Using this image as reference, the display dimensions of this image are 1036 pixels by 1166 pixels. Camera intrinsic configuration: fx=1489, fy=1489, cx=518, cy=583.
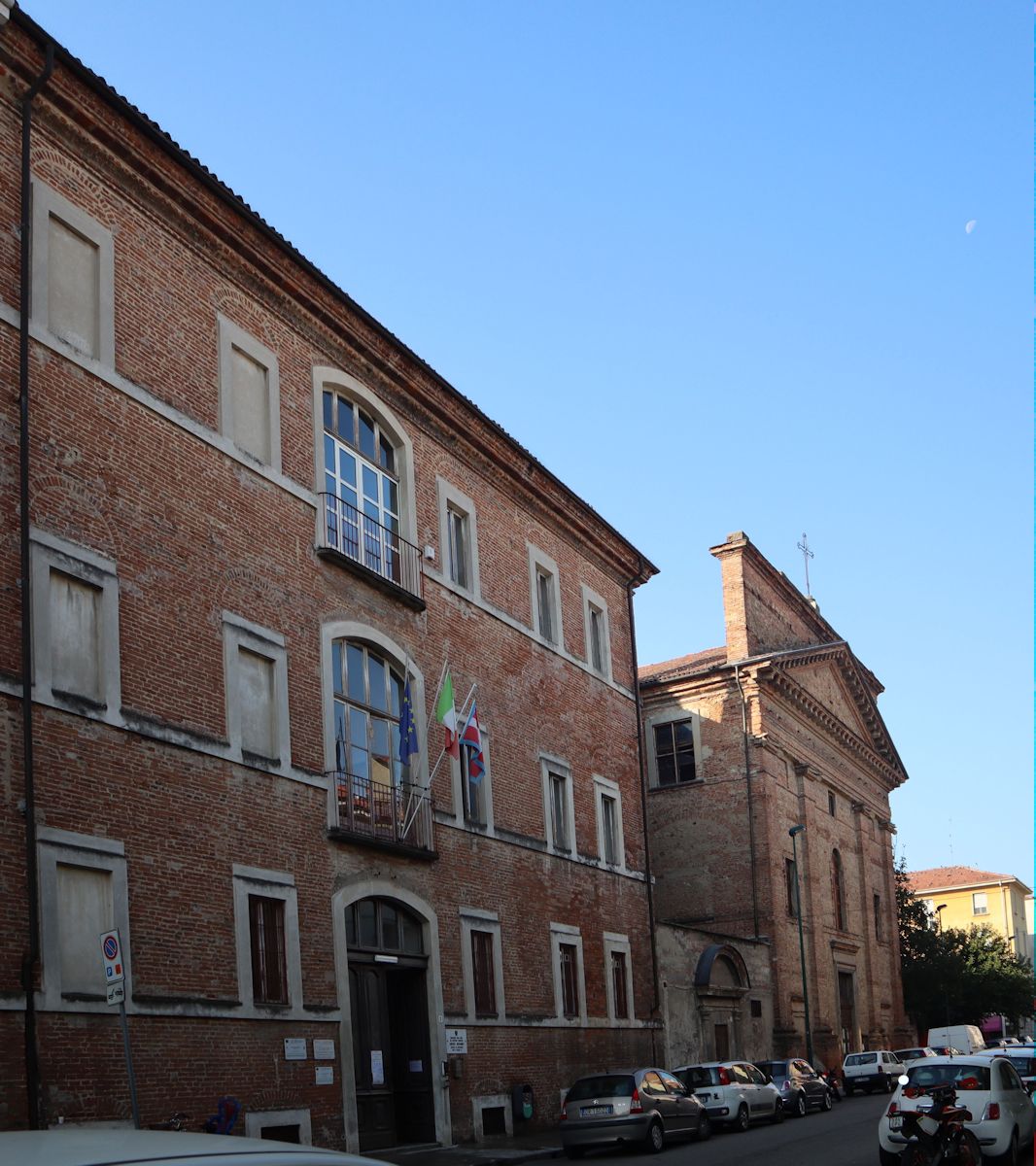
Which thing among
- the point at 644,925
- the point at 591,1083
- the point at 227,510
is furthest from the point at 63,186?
the point at 644,925

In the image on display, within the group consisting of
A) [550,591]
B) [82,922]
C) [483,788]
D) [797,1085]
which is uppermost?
[550,591]

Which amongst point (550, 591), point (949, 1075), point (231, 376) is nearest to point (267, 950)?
point (231, 376)

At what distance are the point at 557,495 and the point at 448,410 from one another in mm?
4979

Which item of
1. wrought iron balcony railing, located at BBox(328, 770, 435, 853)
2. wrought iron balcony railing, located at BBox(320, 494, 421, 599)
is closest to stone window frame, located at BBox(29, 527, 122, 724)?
wrought iron balcony railing, located at BBox(328, 770, 435, 853)

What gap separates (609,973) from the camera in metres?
30.7

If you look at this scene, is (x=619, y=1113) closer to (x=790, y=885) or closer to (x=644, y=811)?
(x=644, y=811)

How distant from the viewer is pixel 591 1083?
24.0 m

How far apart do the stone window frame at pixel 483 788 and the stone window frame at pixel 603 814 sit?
5.45 m

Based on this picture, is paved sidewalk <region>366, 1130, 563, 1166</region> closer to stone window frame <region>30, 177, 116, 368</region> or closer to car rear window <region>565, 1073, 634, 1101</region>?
car rear window <region>565, 1073, 634, 1101</region>

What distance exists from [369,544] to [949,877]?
4051 inches

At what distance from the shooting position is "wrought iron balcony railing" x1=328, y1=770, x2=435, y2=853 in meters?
21.9

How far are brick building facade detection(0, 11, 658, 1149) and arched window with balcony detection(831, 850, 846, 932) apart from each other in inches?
911

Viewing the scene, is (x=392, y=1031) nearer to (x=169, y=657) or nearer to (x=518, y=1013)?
(x=518, y=1013)

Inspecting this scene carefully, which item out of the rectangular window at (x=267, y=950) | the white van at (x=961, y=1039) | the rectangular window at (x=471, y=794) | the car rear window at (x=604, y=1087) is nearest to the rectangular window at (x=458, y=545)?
the rectangular window at (x=471, y=794)
